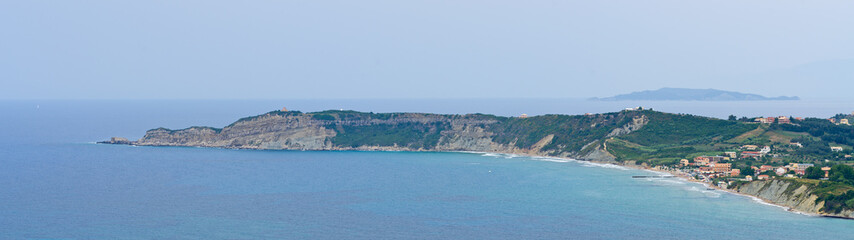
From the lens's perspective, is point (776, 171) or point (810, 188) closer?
point (810, 188)

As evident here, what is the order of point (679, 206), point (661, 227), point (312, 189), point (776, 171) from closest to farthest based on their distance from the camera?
point (661, 227) < point (679, 206) < point (312, 189) < point (776, 171)

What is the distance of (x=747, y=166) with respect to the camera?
114 m

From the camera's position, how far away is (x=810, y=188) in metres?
84.7

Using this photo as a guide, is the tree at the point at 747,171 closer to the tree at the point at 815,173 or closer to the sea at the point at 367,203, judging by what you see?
the sea at the point at 367,203

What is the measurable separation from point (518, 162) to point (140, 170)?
57533mm

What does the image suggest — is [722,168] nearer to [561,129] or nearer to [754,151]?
[754,151]

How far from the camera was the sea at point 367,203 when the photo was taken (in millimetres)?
70125

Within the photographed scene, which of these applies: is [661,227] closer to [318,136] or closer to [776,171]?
[776,171]

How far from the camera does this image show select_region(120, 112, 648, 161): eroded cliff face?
17050cm

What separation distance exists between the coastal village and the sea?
18.5 ft

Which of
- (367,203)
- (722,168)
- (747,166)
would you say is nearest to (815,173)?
(747,166)

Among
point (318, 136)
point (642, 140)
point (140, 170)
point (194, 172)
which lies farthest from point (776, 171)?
point (318, 136)

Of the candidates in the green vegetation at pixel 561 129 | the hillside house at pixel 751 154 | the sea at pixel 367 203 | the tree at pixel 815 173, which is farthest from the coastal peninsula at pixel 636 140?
the sea at pixel 367 203

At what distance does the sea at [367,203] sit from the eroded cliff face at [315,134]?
110ft
